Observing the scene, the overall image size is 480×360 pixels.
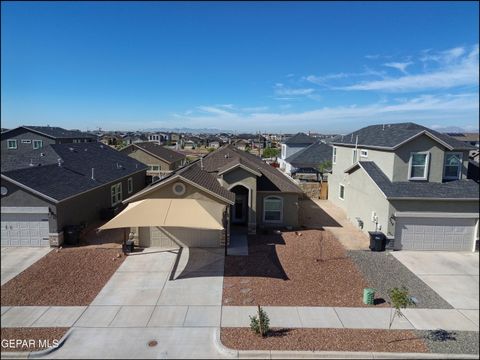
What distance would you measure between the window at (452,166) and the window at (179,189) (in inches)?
518

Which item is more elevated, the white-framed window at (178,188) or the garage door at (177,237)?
the white-framed window at (178,188)

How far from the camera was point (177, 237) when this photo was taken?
16.5m

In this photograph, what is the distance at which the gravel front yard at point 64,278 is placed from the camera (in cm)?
1110

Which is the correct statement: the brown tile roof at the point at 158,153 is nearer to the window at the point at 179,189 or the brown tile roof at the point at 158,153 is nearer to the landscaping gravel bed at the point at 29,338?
the window at the point at 179,189

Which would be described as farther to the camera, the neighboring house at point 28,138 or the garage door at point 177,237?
the neighboring house at point 28,138

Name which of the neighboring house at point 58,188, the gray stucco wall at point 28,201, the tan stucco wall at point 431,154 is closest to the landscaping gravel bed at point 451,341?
the tan stucco wall at point 431,154

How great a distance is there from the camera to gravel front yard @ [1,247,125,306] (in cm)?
1110

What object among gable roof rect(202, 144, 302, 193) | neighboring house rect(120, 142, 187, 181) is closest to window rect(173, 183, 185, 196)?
gable roof rect(202, 144, 302, 193)

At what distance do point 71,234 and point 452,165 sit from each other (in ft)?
64.7

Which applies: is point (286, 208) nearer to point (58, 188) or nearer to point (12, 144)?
point (58, 188)

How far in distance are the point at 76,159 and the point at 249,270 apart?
52.0ft

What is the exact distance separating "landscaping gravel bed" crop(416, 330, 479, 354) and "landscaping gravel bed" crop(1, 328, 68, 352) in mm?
10678

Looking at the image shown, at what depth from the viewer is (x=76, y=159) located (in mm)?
22438

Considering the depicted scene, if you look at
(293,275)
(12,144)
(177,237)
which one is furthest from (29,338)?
(12,144)
